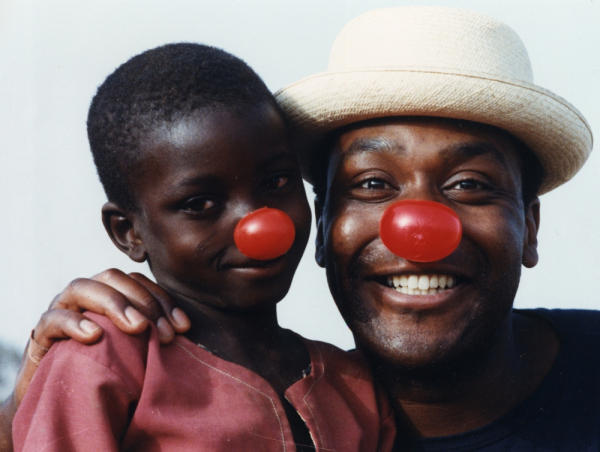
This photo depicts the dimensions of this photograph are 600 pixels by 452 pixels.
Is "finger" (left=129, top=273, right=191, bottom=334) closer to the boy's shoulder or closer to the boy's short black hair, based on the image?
the boy's shoulder

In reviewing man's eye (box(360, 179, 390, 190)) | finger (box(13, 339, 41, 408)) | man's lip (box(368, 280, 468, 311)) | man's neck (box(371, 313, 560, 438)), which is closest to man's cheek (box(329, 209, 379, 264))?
man's eye (box(360, 179, 390, 190))

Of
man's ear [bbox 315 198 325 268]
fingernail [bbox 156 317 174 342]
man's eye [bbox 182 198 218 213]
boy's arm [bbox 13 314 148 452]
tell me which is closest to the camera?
boy's arm [bbox 13 314 148 452]

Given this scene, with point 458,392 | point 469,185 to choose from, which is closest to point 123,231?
point 469,185

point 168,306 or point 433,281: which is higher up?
point 168,306

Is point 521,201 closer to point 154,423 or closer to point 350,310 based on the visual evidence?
point 350,310

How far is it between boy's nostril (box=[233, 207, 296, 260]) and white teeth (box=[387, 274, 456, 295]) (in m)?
0.50

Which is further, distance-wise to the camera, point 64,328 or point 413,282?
point 413,282

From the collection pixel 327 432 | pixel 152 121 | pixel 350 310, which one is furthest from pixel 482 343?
pixel 152 121

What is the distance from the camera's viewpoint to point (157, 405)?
1953 mm

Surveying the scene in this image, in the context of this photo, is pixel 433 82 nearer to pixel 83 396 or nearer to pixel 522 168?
pixel 522 168

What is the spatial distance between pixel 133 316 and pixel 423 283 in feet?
3.46

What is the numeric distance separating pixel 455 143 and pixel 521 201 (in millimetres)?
440

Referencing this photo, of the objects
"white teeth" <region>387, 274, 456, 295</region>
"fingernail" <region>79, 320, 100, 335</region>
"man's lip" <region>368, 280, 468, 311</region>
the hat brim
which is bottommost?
"man's lip" <region>368, 280, 468, 311</region>

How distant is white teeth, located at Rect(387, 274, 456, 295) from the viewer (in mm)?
2436
